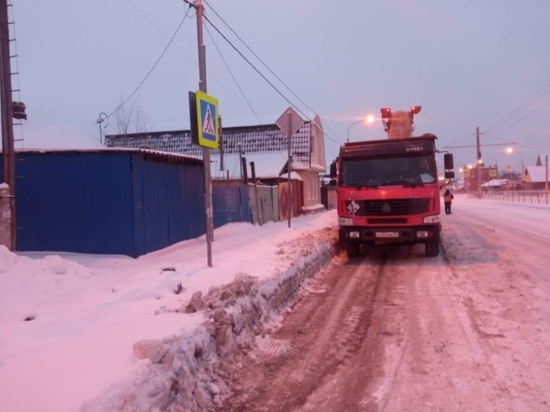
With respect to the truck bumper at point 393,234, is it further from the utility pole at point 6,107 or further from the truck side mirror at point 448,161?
the utility pole at point 6,107

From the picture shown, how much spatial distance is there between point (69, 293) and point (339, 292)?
171 inches

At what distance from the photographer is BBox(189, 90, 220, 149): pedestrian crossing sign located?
8.02 metres

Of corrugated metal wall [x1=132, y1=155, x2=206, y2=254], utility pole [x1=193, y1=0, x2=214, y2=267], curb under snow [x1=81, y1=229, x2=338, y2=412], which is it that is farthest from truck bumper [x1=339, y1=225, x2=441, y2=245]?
curb under snow [x1=81, y1=229, x2=338, y2=412]

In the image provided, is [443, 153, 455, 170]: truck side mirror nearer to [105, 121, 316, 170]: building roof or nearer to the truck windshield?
the truck windshield

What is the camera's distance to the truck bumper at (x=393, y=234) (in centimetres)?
1166

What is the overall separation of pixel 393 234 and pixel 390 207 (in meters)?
0.63

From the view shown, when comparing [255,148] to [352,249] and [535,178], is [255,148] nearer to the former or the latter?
[352,249]

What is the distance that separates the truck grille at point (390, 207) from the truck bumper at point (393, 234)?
0.36 m

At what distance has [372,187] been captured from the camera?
11.9 m

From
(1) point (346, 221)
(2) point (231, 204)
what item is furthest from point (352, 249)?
(2) point (231, 204)

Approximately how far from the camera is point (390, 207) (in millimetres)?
11703

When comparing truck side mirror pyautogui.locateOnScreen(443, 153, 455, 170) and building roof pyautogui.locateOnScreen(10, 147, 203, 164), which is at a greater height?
building roof pyautogui.locateOnScreen(10, 147, 203, 164)

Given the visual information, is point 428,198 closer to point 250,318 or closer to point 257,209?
point 250,318

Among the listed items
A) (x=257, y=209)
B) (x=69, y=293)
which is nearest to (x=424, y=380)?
(x=69, y=293)
